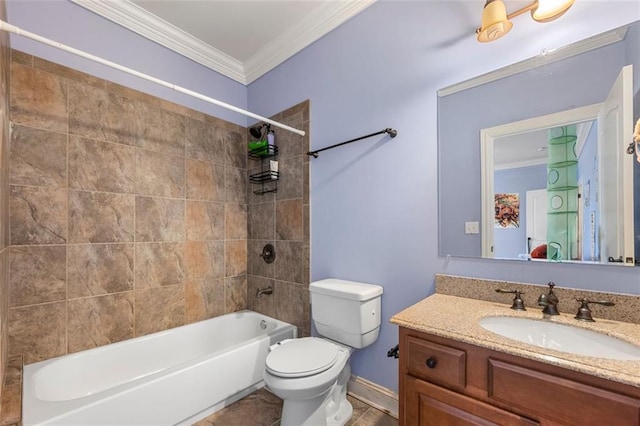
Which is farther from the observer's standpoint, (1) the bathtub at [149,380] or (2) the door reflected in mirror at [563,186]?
(1) the bathtub at [149,380]

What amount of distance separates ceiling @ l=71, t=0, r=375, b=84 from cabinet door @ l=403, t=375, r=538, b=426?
6.94 ft

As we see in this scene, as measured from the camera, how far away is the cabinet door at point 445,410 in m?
0.86

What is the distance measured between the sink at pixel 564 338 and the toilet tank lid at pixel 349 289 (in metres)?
0.60

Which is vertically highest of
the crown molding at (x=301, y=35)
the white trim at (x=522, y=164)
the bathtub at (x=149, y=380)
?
the crown molding at (x=301, y=35)

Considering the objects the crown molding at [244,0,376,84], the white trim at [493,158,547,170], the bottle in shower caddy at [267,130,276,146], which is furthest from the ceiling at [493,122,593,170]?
the bottle in shower caddy at [267,130,276,146]

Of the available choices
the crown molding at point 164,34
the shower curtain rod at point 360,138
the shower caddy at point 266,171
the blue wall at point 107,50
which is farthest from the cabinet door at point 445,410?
the crown molding at point 164,34

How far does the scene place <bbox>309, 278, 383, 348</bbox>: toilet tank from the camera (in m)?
1.58

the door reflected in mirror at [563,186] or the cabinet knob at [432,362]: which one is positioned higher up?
the door reflected in mirror at [563,186]

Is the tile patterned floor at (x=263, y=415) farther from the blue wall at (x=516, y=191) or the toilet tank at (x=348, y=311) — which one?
the blue wall at (x=516, y=191)

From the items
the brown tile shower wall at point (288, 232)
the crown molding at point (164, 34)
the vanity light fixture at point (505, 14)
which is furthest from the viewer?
the brown tile shower wall at point (288, 232)

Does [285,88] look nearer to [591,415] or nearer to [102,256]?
[102,256]

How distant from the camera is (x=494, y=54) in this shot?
132 centimetres

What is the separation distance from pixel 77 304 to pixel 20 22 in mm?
1699

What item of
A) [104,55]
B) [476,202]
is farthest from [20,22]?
[476,202]
